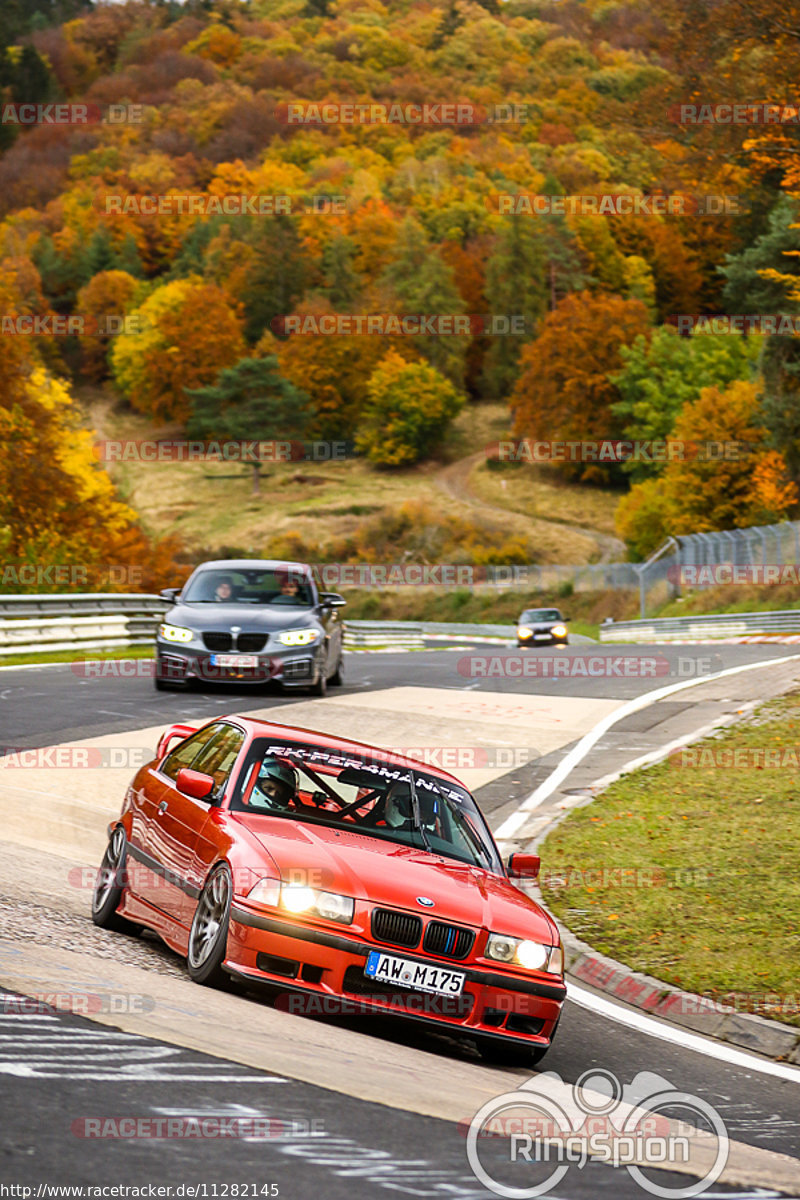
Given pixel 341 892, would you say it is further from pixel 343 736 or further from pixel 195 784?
pixel 343 736

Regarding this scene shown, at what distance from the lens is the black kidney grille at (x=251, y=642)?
18703mm

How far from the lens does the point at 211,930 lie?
6.83 metres

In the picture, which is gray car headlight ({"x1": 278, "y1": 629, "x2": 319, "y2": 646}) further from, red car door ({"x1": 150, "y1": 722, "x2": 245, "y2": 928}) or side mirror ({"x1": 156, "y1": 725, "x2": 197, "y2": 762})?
red car door ({"x1": 150, "y1": 722, "x2": 245, "y2": 928})


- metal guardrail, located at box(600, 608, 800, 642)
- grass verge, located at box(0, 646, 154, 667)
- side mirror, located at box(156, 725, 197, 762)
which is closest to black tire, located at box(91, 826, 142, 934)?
side mirror, located at box(156, 725, 197, 762)

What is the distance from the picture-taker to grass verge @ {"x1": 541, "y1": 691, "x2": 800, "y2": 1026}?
29.1ft

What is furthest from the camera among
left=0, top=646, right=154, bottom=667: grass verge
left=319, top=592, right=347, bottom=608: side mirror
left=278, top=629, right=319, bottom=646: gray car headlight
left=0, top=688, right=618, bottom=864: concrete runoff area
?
left=0, top=646, right=154, bottom=667: grass verge

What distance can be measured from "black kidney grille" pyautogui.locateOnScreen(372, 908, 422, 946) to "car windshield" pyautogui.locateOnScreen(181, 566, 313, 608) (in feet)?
42.2

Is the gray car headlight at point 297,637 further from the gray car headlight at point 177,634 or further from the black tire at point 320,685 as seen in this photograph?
the gray car headlight at point 177,634

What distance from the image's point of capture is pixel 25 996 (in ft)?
19.1

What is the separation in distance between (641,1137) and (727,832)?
24.5ft

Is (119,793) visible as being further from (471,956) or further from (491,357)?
(491,357)

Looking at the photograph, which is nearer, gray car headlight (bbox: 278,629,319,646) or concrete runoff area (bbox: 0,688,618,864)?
concrete runoff area (bbox: 0,688,618,864)

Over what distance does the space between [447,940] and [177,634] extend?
1254 centimetres

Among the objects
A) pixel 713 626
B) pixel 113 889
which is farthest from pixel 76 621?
pixel 713 626
